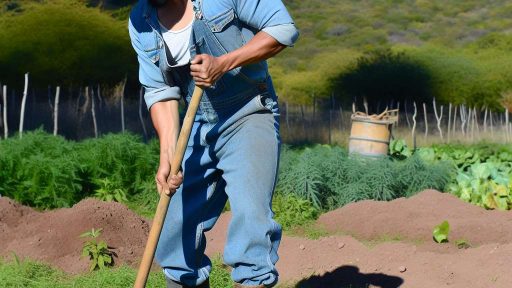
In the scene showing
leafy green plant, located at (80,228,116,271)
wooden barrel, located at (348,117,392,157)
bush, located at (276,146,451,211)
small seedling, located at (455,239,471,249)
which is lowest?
wooden barrel, located at (348,117,392,157)

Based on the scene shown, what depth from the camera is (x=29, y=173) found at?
29.2 feet

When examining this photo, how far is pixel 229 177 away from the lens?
3998 millimetres

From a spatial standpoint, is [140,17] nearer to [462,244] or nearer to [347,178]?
[462,244]

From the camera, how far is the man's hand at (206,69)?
147 inches

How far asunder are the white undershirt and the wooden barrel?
24.9 ft

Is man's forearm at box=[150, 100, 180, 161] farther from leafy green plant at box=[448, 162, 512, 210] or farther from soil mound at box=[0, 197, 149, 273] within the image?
leafy green plant at box=[448, 162, 512, 210]

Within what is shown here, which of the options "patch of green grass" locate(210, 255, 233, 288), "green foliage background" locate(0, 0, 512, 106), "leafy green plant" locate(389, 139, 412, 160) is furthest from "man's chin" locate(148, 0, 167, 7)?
"green foliage background" locate(0, 0, 512, 106)

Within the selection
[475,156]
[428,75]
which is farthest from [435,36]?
[475,156]

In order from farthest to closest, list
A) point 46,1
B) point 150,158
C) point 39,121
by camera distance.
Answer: point 46,1, point 39,121, point 150,158

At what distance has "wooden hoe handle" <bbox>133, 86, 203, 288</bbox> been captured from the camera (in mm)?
3857

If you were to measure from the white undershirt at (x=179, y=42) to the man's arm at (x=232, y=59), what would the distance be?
0.75 ft

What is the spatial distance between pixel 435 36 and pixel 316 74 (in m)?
6.17

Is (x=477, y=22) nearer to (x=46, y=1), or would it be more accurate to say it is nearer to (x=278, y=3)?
(x=46, y=1)

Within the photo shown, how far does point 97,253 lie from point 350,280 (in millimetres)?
1660
